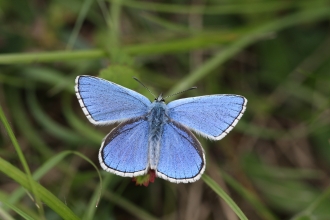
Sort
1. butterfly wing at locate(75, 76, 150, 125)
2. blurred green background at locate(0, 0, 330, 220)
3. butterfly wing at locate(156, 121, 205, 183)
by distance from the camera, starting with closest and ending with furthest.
A: butterfly wing at locate(156, 121, 205, 183), butterfly wing at locate(75, 76, 150, 125), blurred green background at locate(0, 0, 330, 220)

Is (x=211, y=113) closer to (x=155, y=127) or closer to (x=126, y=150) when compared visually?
(x=155, y=127)

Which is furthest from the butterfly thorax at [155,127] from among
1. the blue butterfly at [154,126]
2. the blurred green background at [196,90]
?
the blurred green background at [196,90]

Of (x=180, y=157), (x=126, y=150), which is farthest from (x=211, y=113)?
(x=126, y=150)

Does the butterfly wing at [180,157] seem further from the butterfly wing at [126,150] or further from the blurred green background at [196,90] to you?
the blurred green background at [196,90]

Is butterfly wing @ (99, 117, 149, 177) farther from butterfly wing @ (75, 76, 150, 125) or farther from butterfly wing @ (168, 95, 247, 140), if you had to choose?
butterfly wing @ (168, 95, 247, 140)

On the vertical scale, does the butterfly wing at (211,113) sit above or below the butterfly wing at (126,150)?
above

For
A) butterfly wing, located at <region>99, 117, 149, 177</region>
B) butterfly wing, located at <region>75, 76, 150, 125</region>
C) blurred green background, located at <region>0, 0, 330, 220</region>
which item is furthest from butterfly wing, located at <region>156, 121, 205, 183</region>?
blurred green background, located at <region>0, 0, 330, 220</region>

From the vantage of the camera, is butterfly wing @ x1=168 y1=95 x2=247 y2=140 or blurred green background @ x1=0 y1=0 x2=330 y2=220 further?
blurred green background @ x1=0 y1=0 x2=330 y2=220

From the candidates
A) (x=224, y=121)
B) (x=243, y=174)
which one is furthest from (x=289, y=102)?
(x=224, y=121)
